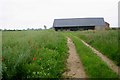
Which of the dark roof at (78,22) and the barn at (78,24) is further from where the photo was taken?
the dark roof at (78,22)

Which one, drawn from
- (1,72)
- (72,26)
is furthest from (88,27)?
(1,72)

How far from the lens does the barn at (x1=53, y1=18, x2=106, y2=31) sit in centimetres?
8119

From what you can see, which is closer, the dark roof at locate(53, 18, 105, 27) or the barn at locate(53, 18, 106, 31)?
the barn at locate(53, 18, 106, 31)

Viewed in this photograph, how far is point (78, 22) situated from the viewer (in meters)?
85.1

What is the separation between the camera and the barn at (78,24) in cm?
8119

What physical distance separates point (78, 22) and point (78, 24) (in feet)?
6.68

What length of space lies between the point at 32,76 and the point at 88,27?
74311 mm

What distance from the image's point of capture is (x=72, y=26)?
81.4 meters

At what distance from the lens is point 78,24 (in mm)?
83250

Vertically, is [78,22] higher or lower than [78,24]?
higher

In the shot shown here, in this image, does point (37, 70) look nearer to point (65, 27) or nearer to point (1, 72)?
point (1, 72)

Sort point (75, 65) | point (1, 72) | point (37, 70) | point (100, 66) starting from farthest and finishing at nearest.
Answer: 1. point (75, 65)
2. point (100, 66)
3. point (37, 70)
4. point (1, 72)

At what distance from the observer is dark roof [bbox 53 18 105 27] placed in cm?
8254

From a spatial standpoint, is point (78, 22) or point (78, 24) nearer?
point (78, 24)
